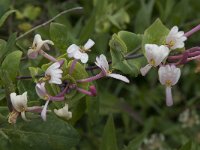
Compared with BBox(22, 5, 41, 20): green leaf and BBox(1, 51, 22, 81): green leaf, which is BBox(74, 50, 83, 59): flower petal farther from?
BBox(22, 5, 41, 20): green leaf

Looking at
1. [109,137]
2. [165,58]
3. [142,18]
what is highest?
[142,18]

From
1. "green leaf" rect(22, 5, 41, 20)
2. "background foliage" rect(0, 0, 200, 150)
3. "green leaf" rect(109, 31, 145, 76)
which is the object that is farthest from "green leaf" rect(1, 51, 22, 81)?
"green leaf" rect(22, 5, 41, 20)

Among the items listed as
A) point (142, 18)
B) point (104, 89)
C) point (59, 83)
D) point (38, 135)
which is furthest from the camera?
point (104, 89)

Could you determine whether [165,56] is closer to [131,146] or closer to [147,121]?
[131,146]

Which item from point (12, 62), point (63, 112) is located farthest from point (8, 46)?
point (63, 112)

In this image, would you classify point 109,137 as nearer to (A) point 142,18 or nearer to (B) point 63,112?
(B) point 63,112

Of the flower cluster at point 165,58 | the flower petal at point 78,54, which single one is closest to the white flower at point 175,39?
the flower cluster at point 165,58
